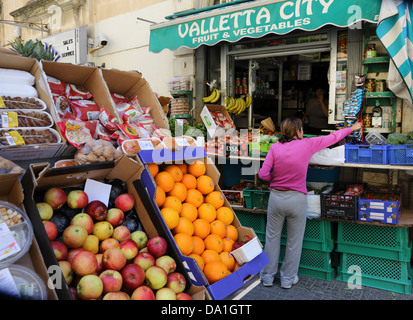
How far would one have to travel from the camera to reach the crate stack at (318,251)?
4.17m

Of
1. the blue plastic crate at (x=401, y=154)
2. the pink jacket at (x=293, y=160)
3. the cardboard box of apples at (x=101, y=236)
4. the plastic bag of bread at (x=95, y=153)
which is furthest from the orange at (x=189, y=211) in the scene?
the blue plastic crate at (x=401, y=154)

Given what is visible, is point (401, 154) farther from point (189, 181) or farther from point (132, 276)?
point (132, 276)

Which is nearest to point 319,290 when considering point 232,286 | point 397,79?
point 232,286

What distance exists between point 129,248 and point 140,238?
163 millimetres

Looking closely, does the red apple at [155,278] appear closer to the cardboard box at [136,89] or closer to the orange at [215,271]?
the orange at [215,271]

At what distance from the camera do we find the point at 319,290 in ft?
13.1

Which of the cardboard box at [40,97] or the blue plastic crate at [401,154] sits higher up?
the cardboard box at [40,97]

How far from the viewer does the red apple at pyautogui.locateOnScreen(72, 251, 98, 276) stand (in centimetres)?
173

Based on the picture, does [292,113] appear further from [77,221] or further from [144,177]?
[77,221]

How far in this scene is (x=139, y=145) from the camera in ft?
8.70

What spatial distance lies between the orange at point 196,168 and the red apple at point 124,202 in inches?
31.1

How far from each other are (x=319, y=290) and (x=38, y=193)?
3.25m

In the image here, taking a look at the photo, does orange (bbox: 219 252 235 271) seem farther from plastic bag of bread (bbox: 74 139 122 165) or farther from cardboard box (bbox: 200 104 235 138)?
cardboard box (bbox: 200 104 235 138)

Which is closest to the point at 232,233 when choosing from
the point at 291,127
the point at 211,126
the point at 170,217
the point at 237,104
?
the point at 170,217
